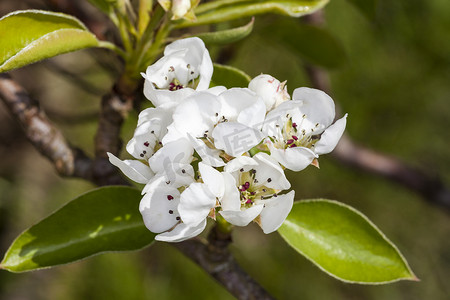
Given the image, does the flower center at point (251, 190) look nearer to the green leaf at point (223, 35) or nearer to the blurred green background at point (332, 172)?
the green leaf at point (223, 35)

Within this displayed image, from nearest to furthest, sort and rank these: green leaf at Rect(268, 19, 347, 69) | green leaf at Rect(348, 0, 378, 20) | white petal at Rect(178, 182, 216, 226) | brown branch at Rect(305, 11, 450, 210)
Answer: white petal at Rect(178, 182, 216, 226)
green leaf at Rect(348, 0, 378, 20)
green leaf at Rect(268, 19, 347, 69)
brown branch at Rect(305, 11, 450, 210)

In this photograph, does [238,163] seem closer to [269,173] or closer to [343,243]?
[269,173]

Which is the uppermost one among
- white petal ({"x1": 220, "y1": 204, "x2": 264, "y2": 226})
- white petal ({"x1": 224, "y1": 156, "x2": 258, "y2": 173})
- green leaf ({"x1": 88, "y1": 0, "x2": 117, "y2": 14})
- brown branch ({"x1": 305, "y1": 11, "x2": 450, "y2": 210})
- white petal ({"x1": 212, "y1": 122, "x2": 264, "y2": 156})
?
green leaf ({"x1": 88, "y1": 0, "x2": 117, "y2": 14})

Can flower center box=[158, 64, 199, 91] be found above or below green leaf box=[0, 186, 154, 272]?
above

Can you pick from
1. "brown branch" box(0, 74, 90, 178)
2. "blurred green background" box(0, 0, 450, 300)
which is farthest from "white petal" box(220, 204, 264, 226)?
"blurred green background" box(0, 0, 450, 300)

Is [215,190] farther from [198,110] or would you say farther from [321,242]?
[321,242]

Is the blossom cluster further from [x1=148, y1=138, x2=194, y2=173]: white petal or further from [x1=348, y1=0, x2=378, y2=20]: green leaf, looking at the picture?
[x1=348, y1=0, x2=378, y2=20]: green leaf
